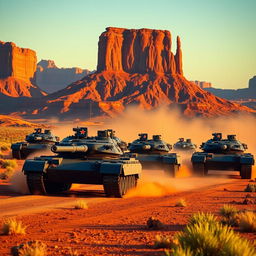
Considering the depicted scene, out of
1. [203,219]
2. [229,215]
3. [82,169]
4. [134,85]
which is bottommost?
[229,215]

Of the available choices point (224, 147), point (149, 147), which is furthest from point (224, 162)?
point (149, 147)

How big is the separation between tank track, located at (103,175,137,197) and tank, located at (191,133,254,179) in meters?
9.71

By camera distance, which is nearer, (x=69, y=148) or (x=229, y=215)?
(x=229, y=215)

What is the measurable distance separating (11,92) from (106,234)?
591 feet

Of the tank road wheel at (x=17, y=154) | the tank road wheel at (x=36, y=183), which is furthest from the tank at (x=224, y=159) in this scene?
the tank road wheel at (x=17, y=154)

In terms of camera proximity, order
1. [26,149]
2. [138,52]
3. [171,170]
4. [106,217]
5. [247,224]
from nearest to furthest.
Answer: [247,224] < [106,217] < [171,170] < [26,149] < [138,52]

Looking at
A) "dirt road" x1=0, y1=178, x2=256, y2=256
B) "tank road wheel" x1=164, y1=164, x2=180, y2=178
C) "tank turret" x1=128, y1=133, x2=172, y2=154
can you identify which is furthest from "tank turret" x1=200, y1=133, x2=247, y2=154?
"dirt road" x1=0, y1=178, x2=256, y2=256

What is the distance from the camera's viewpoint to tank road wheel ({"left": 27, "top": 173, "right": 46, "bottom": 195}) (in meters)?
17.1

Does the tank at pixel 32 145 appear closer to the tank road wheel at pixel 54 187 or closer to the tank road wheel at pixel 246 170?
the tank road wheel at pixel 246 170

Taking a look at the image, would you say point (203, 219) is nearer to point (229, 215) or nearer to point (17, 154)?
point (229, 215)

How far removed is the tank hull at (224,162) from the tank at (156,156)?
4.27 ft

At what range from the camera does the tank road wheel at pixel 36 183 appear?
17.1 metres

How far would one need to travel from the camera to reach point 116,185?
16.7 m

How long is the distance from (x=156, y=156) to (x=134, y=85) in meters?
126
